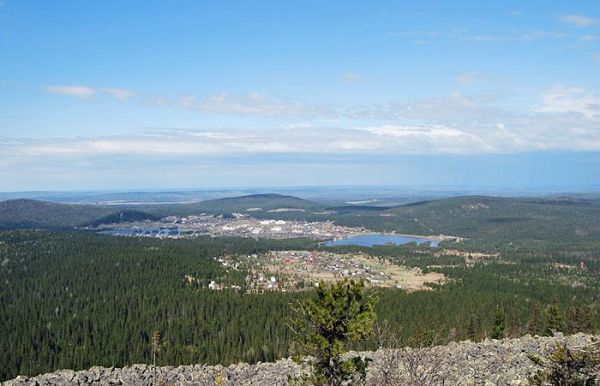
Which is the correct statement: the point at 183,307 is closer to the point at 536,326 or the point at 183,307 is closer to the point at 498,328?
the point at 498,328

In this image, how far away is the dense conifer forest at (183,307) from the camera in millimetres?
60031

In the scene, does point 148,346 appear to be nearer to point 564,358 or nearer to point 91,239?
point 564,358

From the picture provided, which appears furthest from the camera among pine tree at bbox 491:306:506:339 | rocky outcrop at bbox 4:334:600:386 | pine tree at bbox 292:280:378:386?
pine tree at bbox 491:306:506:339

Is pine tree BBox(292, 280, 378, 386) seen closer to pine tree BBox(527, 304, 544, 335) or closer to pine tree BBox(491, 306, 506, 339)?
pine tree BBox(491, 306, 506, 339)

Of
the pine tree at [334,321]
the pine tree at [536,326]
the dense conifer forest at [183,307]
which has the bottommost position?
the dense conifer forest at [183,307]

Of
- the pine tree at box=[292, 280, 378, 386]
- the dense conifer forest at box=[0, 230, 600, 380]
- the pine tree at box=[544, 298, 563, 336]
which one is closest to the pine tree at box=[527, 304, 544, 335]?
the dense conifer forest at box=[0, 230, 600, 380]

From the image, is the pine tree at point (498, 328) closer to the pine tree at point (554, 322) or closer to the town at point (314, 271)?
the pine tree at point (554, 322)

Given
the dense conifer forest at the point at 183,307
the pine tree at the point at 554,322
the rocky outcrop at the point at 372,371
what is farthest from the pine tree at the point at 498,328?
the rocky outcrop at the point at 372,371

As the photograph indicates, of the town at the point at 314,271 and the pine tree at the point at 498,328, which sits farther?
the town at the point at 314,271

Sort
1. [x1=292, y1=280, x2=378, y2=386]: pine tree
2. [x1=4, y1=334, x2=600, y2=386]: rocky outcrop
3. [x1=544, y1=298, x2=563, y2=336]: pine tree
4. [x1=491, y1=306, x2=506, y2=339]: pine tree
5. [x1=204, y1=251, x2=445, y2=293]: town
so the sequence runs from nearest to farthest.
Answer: [x1=292, y1=280, x2=378, y2=386]: pine tree → [x1=4, y1=334, x2=600, y2=386]: rocky outcrop → [x1=544, y1=298, x2=563, y2=336]: pine tree → [x1=491, y1=306, x2=506, y2=339]: pine tree → [x1=204, y1=251, x2=445, y2=293]: town

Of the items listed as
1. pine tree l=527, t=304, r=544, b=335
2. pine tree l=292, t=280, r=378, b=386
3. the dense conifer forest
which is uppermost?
pine tree l=292, t=280, r=378, b=386

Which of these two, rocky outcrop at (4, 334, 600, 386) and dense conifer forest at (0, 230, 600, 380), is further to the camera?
dense conifer forest at (0, 230, 600, 380)

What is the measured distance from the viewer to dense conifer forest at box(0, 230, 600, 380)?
2363 inches

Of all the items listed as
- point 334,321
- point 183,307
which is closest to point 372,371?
point 334,321
